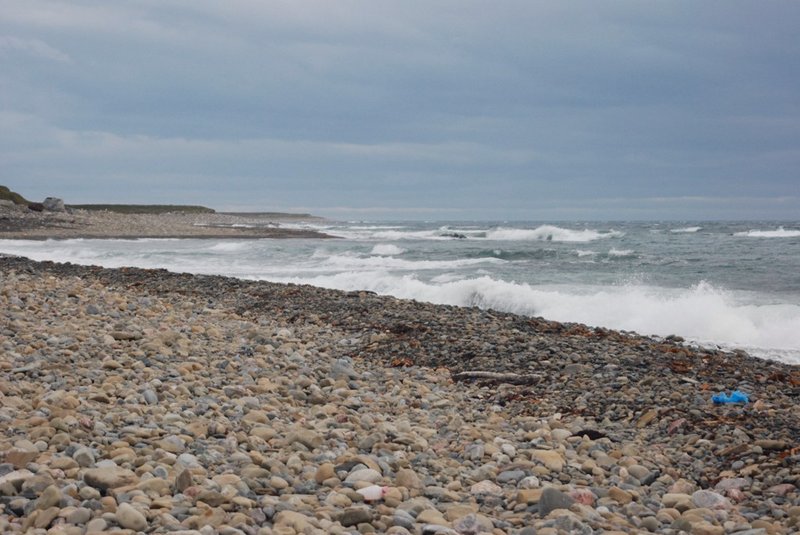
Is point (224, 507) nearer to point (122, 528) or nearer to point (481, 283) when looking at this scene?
point (122, 528)

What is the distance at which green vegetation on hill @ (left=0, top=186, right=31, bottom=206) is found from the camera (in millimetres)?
63791

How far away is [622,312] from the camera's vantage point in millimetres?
13859

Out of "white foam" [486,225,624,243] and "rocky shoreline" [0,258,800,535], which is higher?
"white foam" [486,225,624,243]

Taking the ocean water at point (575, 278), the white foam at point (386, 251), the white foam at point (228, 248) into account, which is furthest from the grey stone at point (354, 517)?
the white foam at point (228, 248)

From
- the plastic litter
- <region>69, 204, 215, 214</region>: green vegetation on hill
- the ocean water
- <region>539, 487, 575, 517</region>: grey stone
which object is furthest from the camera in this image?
<region>69, 204, 215, 214</region>: green vegetation on hill

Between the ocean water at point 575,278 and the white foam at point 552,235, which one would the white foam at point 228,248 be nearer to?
the ocean water at point 575,278

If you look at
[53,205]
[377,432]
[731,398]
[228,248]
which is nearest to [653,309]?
[731,398]

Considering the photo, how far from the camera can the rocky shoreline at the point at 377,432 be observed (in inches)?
142

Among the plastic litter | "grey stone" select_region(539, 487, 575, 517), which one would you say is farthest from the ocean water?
"grey stone" select_region(539, 487, 575, 517)

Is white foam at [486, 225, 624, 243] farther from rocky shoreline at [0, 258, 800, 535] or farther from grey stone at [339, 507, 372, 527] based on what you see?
grey stone at [339, 507, 372, 527]

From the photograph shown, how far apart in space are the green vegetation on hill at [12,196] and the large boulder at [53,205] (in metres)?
3.94

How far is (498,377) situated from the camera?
23.4 ft

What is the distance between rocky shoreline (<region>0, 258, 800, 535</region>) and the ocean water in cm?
408

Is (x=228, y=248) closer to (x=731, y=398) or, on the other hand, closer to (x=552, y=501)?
(x=731, y=398)
